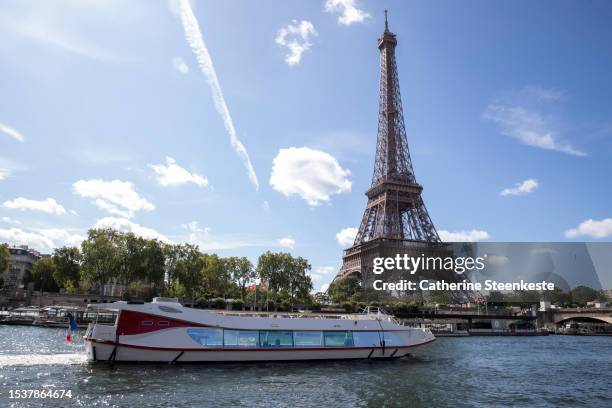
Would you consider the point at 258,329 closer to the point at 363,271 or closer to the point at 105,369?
the point at 105,369

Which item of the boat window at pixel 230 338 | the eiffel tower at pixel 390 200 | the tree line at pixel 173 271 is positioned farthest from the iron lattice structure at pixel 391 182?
the boat window at pixel 230 338

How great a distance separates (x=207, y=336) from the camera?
31656 mm

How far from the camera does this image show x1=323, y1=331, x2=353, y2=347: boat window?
3534cm

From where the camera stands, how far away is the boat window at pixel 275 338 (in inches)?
1318

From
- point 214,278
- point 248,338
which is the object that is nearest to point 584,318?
point 214,278

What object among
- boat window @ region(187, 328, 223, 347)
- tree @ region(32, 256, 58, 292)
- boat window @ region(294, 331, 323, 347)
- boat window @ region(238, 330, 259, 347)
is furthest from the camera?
tree @ region(32, 256, 58, 292)

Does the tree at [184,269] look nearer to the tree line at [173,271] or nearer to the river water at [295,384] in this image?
the tree line at [173,271]

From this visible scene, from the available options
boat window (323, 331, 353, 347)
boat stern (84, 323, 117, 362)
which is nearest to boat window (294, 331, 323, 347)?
boat window (323, 331, 353, 347)

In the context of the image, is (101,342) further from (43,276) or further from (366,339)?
(43,276)

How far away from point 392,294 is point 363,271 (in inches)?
377

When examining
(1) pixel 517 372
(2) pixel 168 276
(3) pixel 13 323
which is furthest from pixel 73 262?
(1) pixel 517 372

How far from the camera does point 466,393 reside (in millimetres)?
26359

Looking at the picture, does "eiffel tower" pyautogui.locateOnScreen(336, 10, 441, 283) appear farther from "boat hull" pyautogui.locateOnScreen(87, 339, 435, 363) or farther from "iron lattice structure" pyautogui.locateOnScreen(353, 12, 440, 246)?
"boat hull" pyautogui.locateOnScreen(87, 339, 435, 363)

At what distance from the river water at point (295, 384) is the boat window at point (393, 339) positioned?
1.45 meters
